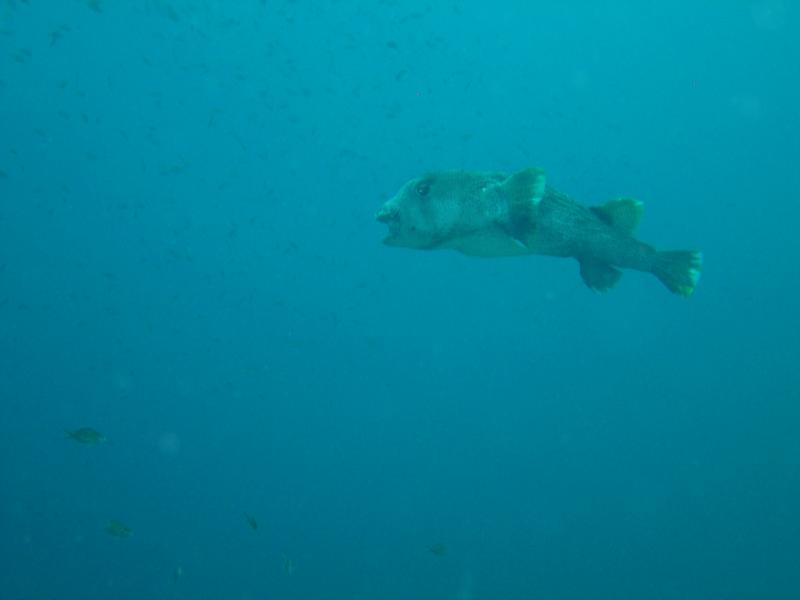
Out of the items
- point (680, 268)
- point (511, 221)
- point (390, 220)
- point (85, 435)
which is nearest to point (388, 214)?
point (390, 220)

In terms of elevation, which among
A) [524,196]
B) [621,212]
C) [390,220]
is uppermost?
[524,196]

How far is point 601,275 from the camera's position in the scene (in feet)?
12.8

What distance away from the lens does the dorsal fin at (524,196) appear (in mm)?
3250

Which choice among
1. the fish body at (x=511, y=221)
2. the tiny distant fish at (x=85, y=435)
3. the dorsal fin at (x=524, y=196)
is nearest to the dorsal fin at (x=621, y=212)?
the fish body at (x=511, y=221)

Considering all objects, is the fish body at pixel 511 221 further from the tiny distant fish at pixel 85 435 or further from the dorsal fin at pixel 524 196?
the tiny distant fish at pixel 85 435

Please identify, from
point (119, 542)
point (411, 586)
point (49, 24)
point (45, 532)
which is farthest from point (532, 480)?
point (49, 24)

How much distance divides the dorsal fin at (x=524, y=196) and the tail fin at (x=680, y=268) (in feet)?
3.71

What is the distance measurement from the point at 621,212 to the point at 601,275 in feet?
1.32

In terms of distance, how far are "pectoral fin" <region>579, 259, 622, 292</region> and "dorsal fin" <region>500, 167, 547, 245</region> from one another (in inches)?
28.4

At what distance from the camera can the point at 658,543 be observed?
56.0 ft

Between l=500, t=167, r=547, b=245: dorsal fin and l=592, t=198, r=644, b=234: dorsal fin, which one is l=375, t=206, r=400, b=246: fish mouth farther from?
l=592, t=198, r=644, b=234: dorsal fin

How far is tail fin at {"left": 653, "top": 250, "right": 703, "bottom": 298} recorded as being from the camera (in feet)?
13.0

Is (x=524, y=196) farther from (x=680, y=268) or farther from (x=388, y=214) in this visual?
(x=680, y=268)

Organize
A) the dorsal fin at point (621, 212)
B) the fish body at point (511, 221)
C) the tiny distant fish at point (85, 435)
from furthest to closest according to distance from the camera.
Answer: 1. the tiny distant fish at point (85, 435)
2. the dorsal fin at point (621, 212)
3. the fish body at point (511, 221)
